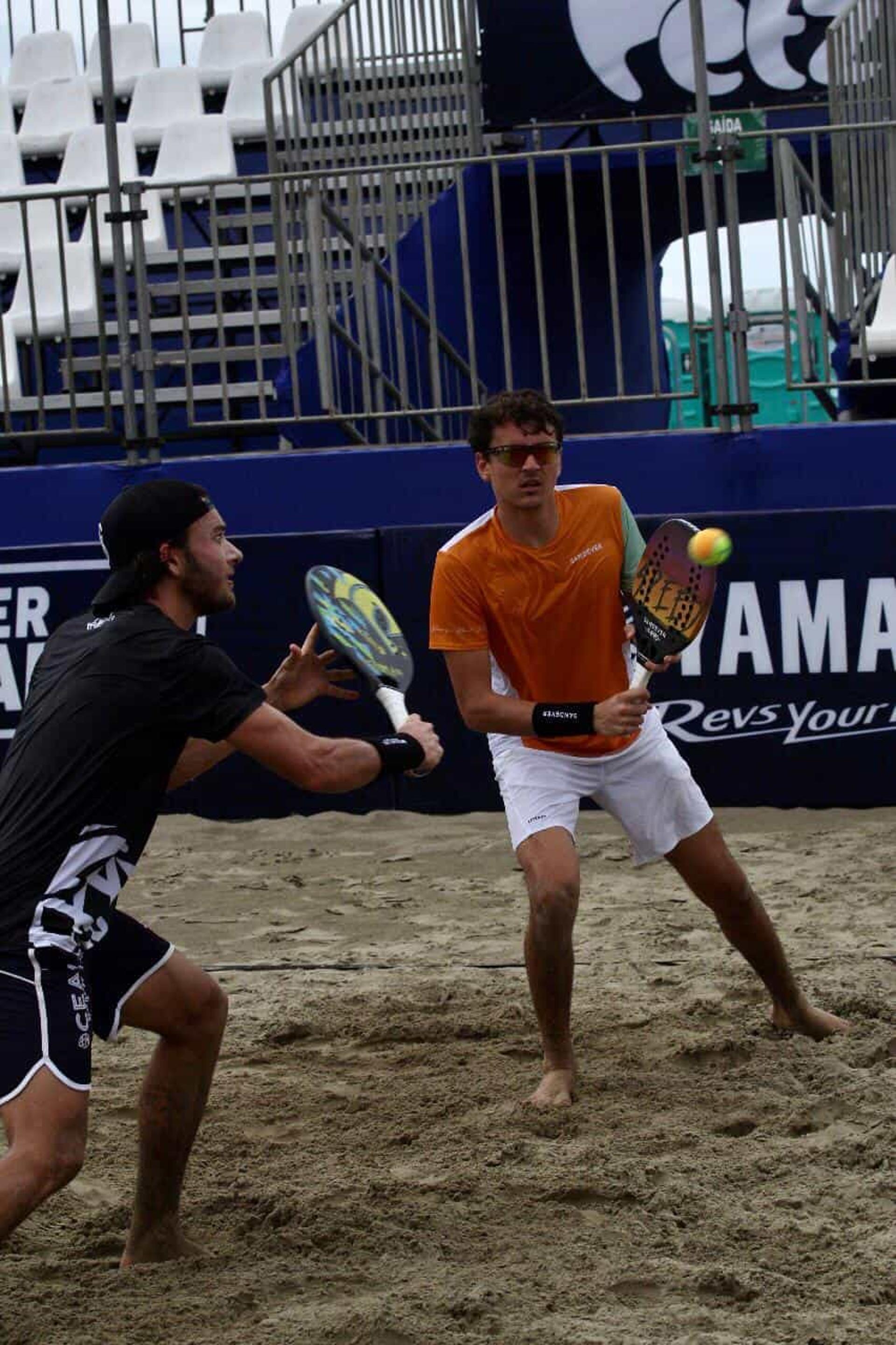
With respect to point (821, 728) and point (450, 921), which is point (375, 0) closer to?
point (821, 728)

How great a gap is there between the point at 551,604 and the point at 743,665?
3.67 m

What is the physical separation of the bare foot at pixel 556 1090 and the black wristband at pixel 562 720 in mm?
960

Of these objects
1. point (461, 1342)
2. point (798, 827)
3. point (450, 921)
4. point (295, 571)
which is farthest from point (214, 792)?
point (461, 1342)

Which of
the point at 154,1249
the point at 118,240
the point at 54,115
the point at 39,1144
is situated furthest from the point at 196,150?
the point at 39,1144

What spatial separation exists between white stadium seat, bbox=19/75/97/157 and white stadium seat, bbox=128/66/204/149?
0.43 m

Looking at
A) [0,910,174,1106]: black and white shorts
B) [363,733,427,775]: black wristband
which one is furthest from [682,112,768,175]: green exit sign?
[0,910,174,1106]: black and white shorts

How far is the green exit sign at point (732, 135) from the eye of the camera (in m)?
8.80

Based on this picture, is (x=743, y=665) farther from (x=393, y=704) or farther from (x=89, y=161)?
(x=89, y=161)

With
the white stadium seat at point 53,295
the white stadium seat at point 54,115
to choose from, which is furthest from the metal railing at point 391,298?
the white stadium seat at point 54,115

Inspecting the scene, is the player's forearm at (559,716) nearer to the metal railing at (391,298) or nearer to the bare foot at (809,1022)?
the bare foot at (809,1022)

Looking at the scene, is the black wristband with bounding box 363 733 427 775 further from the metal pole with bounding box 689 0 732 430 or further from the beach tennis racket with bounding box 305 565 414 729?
the metal pole with bounding box 689 0 732 430

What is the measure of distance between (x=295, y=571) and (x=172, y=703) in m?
5.24

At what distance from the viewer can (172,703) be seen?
348cm

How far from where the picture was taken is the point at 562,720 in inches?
182
